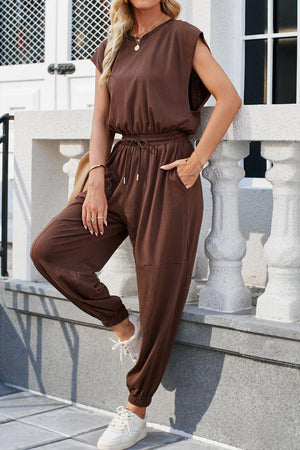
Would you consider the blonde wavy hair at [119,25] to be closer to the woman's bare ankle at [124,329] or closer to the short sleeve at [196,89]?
the short sleeve at [196,89]

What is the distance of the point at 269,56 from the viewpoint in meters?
4.80

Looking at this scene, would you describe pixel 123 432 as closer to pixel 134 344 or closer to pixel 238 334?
pixel 134 344

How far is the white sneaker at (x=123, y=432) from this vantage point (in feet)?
11.3

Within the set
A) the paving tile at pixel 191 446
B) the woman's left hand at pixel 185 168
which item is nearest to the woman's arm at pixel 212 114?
the woman's left hand at pixel 185 168

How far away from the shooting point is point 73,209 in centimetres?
359

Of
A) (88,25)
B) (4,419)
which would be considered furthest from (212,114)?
(88,25)

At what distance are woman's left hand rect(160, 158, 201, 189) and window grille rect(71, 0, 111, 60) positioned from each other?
8.37 feet

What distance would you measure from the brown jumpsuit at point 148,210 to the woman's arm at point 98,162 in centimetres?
5

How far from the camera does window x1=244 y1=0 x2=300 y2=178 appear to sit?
4.74 meters

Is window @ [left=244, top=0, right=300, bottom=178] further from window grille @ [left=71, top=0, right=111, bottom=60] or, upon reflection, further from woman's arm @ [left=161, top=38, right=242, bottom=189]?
woman's arm @ [left=161, top=38, right=242, bottom=189]

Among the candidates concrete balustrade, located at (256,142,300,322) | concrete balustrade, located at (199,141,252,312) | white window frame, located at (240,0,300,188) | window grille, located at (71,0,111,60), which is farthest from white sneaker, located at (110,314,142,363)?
window grille, located at (71,0,111,60)

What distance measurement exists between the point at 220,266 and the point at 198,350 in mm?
354

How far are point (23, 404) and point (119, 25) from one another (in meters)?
1.80

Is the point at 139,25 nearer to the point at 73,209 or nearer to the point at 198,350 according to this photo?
the point at 73,209
